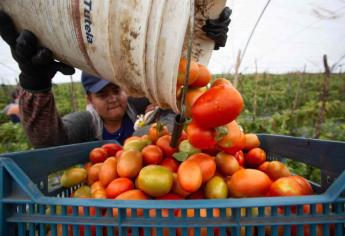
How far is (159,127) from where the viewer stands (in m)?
1.34

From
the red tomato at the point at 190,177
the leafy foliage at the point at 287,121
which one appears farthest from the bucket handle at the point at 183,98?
the leafy foliage at the point at 287,121

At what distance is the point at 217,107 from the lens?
3.08 feet

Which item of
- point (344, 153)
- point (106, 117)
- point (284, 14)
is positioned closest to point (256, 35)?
point (284, 14)

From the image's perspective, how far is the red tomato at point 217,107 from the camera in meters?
0.95

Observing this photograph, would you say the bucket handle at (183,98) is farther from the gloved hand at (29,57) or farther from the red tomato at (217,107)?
the gloved hand at (29,57)

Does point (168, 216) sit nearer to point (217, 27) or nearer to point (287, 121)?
point (217, 27)

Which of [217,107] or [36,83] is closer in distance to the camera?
[217,107]

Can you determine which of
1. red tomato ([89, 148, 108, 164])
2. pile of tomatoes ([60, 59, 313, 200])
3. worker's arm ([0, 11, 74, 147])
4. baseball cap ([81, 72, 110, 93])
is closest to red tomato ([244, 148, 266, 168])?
pile of tomatoes ([60, 59, 313, 200])

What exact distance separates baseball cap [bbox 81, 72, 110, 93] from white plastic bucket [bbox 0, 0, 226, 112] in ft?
3.93

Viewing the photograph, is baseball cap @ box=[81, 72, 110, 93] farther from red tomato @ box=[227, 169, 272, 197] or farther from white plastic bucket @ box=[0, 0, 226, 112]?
red tomato @ box=[227, 169, 272, 197]

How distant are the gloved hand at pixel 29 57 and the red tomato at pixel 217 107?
586 mm

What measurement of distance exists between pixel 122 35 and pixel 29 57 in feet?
1.93

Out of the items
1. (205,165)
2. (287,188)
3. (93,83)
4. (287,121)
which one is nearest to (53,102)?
(93,83)

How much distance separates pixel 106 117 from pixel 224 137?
5.20 feet
